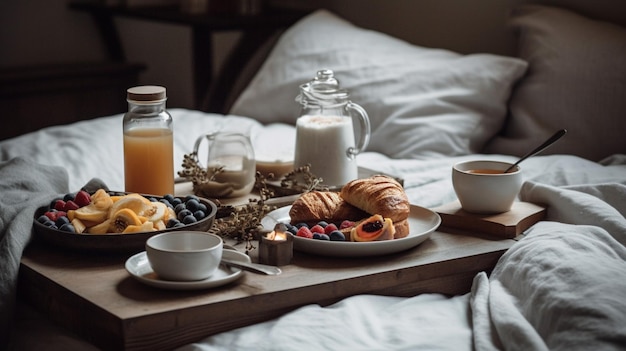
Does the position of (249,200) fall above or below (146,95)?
below

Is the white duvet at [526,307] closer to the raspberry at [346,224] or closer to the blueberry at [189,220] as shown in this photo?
the raspberry at [346,224]

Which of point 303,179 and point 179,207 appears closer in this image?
point 179,207

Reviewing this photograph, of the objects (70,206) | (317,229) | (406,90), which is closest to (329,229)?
(317,229)

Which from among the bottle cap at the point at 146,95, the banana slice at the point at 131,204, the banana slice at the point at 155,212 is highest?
the bottle cap at the point at 146,95

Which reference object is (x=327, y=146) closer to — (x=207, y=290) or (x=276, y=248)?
(x=276, y=248)

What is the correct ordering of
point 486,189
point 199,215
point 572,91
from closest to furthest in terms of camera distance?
point 199,215 < point 486,189 < point 572,91

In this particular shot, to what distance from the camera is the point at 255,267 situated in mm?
1285

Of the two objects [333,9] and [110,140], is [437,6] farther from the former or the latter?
[110,140]

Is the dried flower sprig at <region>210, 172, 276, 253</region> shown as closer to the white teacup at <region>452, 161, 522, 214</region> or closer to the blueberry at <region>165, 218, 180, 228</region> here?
the blueberry at <region>165, 218, 180, 228</region>

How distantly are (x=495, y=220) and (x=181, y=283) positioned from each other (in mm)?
598

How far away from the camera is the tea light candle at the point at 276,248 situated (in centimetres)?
136

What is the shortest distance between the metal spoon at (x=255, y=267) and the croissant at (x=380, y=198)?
0.23 meters

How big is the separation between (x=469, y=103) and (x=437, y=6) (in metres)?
0.74

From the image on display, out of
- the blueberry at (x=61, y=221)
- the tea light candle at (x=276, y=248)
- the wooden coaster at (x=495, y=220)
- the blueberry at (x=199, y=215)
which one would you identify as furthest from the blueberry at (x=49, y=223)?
the wooden coaster at (x=495, y=220)
